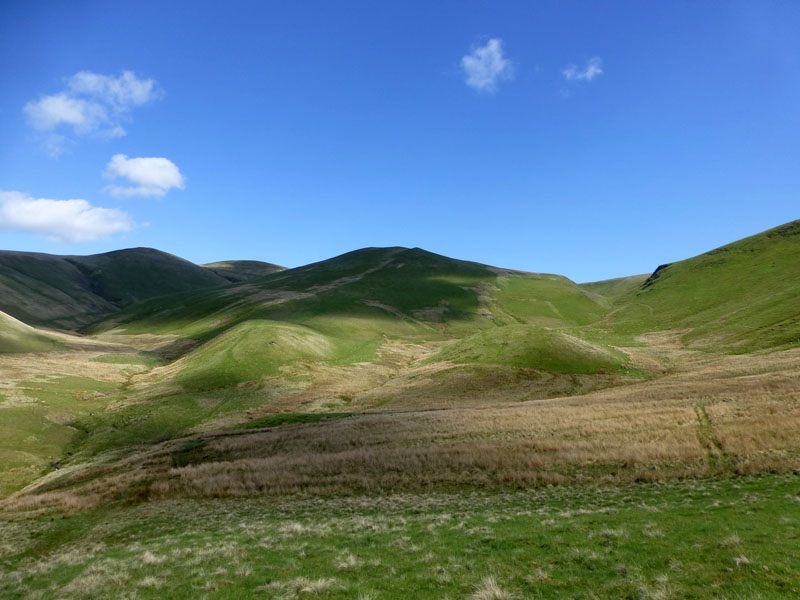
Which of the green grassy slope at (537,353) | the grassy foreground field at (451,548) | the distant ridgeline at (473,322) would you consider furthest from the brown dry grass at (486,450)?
the distant ridgeline at (473,322)

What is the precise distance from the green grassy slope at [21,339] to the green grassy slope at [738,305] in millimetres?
162602

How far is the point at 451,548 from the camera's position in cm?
1667

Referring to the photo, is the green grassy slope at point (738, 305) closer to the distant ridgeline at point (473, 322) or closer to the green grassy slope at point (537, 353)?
the distant ridgeline at point (473, 322)

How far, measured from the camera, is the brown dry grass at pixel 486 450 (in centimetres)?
2767

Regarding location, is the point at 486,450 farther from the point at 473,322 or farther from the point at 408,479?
the point at 473,322

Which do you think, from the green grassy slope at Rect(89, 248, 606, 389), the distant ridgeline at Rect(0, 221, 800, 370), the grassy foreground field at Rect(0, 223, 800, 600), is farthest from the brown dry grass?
the green grassy slope at Rect(89, 248, 606, 389)

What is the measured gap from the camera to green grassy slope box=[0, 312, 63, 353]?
10156cm

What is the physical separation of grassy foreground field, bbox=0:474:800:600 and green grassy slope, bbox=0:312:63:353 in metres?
99.7

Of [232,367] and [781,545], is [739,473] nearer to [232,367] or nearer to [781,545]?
[781,545]

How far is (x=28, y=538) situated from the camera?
1006 inches

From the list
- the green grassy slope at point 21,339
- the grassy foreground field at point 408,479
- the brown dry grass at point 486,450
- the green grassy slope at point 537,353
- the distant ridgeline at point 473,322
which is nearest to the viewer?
the grassy foreground field at point 408,479

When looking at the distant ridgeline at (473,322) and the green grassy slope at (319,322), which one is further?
the green grassy slope at (319,322)

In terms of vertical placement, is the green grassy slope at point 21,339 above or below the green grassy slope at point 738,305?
below

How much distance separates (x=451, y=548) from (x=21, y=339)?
13472cm
